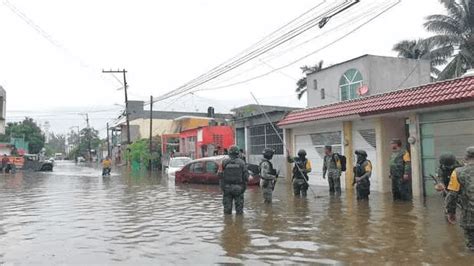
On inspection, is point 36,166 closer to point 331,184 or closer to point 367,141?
point 367,141

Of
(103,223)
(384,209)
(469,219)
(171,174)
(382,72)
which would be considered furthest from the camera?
(382,72)

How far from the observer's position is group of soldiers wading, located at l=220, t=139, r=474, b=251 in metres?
6.50

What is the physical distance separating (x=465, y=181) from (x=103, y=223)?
22.4 ft

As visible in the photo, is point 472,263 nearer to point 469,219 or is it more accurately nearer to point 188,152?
point 469,219

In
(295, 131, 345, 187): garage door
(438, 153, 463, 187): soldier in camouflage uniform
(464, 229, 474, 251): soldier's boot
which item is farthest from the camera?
(295, 131, 345, 187): garage door

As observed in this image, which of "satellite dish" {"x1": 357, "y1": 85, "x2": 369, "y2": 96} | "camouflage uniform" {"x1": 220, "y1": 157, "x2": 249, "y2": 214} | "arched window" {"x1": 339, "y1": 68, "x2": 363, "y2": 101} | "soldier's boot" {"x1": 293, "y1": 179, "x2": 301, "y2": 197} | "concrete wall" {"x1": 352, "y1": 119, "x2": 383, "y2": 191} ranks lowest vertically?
"soldier's boot" {"x1": 293, "y1": 179, "x2": 301, "y2": 197}

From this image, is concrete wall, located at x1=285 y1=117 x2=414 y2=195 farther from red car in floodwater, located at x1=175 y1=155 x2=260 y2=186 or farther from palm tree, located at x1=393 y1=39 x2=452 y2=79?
palm tree, located at x1=393 y1=39 x2=452 y2=79

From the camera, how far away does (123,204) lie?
44.7 feet

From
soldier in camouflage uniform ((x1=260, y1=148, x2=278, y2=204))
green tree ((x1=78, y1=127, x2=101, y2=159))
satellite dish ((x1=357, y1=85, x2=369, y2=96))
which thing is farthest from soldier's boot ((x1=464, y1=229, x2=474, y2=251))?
green tree ((x1=78, y1=127, x2=101, y2=159))

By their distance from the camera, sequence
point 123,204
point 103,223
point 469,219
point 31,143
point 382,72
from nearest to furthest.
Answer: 1. point 469,219
2. point 103,223
3. point 123,204
4. point 382,72
5. point 31,143

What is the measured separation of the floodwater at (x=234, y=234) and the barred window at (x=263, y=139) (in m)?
9.45

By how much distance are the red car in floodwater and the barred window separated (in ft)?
11.2

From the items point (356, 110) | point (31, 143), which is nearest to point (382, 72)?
point (356, 110)

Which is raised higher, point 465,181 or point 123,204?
point 465,181
